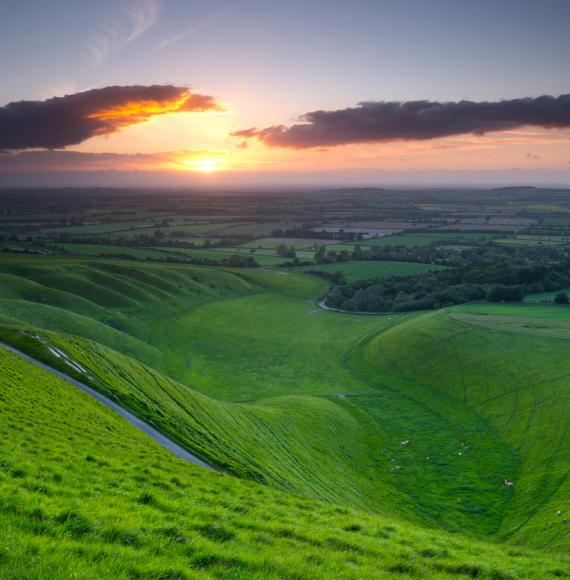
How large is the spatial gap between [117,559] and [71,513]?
10.8ft

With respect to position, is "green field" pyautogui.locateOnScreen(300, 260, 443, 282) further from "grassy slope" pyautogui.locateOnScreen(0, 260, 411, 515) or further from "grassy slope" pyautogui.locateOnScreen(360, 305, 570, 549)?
"grassy slope" pyautogui.locateOnScreen(0, 260, 411, 515)

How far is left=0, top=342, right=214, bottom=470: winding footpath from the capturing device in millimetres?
29000

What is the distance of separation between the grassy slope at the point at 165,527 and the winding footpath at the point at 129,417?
107 inches

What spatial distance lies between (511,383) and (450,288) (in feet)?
247

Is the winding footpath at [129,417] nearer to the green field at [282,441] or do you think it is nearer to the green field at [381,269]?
the green field at [282,441]

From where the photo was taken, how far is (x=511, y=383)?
6638cm

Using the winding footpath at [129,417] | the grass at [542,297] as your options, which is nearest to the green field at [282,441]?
the winding footpath at [129,417]

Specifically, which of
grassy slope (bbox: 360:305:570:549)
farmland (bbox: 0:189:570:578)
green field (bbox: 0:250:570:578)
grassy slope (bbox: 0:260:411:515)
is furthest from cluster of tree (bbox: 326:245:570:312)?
grassy slope (bbox: 0:260:411:515)

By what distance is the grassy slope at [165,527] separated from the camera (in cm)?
1105

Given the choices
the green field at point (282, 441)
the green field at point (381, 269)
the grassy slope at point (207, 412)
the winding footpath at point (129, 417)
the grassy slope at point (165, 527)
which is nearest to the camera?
the grassy slope at point (165, 527)

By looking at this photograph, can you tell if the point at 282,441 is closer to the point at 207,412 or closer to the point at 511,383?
the point at 207,412

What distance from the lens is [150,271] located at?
488ft

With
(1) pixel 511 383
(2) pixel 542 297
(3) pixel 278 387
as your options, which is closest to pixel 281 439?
(3) pixel 278 387

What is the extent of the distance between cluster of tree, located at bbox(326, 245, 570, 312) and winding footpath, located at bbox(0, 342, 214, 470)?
108 meters
